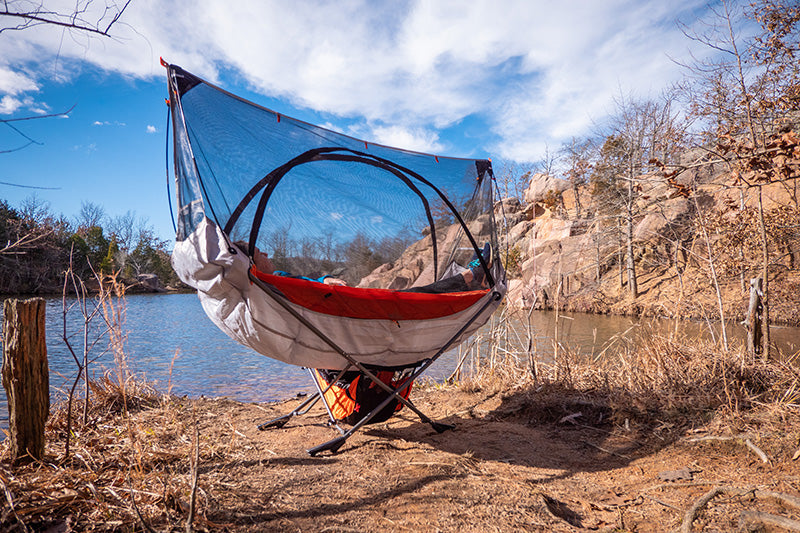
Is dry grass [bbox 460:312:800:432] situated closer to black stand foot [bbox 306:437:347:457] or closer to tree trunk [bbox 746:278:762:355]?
tree trunk [bbox 746:278:762:355]

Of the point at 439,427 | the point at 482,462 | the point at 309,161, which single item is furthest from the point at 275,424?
the point at 309,161

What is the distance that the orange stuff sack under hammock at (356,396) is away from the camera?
3.21m

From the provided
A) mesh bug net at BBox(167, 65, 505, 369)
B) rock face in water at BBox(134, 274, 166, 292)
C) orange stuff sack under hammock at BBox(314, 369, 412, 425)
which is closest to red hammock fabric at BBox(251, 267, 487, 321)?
mesh bug net at BBox(167, 65, 505, 369)

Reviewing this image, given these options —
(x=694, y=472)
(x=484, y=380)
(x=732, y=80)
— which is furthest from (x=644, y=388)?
(x=732, y=80)

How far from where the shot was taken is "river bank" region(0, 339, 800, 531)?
1.89 m

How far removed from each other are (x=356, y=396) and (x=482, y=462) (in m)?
0.96

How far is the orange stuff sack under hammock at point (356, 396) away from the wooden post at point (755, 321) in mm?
2995

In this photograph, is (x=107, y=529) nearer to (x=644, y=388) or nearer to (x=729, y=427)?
(x=729, y=427)

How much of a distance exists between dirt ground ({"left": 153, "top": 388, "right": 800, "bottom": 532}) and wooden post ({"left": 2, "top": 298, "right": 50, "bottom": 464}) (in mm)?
813

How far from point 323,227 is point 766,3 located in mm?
5206

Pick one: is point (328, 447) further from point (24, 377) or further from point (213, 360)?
point (213, 360)

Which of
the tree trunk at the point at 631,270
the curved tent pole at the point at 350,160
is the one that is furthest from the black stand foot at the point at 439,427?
the tree trunk at the point at 631,270

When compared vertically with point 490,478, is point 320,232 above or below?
above

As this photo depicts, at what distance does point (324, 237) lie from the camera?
368 cm
